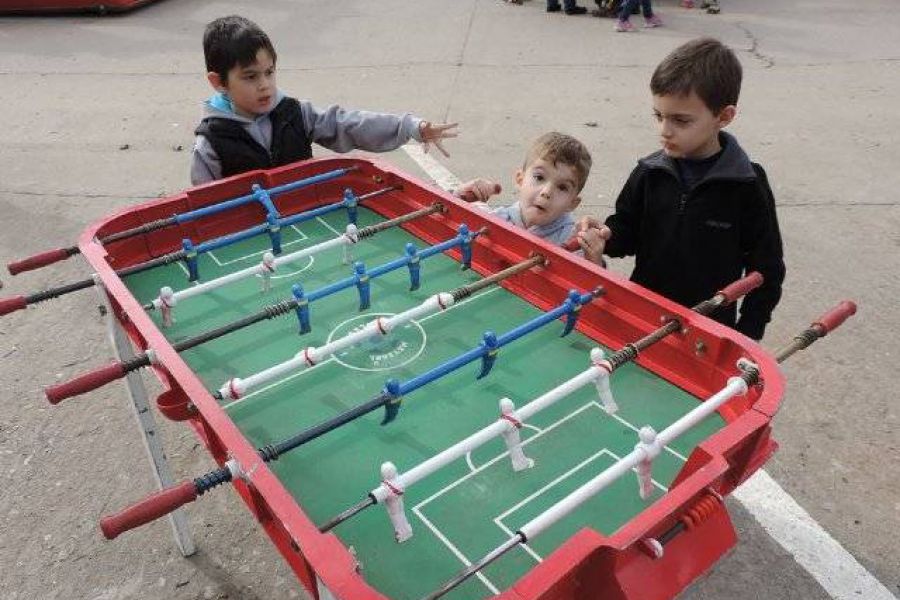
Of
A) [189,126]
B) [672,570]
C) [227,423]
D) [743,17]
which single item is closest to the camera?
[672,570]

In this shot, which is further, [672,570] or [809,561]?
[809,561]

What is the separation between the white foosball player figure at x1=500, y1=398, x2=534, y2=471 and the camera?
1.44m

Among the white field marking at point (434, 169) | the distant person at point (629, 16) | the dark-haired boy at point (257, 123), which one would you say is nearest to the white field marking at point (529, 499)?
the dark-haired boy at point (257, 123)

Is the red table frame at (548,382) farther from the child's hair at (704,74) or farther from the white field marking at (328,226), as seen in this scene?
the child's hair at (704,74)

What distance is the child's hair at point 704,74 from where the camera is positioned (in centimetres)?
208

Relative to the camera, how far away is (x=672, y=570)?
1.32 m

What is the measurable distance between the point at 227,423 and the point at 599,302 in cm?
106

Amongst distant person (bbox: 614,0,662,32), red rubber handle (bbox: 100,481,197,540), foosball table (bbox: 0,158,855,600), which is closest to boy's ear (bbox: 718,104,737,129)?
foosball table (bbox: 0,158,855,600)

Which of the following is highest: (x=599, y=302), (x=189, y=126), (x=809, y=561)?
(x=599, y=302)

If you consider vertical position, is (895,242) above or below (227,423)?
below

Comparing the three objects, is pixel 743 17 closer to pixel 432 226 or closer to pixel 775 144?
pixel 775 144

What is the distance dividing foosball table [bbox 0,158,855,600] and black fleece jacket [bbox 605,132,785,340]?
0.42 metres

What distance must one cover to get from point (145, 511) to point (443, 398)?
781mm

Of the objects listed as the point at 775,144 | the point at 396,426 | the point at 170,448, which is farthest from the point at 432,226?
the point at 775,144
